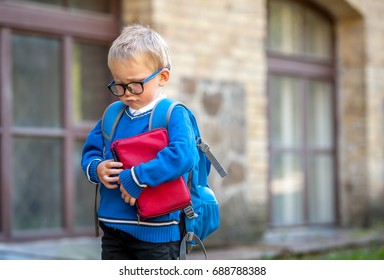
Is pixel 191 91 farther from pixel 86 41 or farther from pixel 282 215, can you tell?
pixel 282 215

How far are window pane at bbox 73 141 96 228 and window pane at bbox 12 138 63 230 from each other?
0.17 meters

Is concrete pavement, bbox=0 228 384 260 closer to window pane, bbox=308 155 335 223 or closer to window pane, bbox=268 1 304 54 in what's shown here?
window pane, bbox=308 155 335 223

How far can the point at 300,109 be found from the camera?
838cm

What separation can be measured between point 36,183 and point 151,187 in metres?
3.56

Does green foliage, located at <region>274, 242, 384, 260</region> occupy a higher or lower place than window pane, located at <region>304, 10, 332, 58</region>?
lower

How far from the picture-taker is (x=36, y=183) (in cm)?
605

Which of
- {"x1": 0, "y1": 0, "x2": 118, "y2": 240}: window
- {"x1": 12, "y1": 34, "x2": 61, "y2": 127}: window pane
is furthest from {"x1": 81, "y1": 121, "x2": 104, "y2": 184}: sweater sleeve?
{"x1": 12, "y1": 34, "x2": 61, "y2": 127}: window pane

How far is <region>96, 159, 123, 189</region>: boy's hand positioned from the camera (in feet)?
8.84

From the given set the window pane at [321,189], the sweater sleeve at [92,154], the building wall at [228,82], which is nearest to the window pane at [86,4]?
the building wall at [228,82]

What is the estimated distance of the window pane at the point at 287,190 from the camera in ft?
26.4

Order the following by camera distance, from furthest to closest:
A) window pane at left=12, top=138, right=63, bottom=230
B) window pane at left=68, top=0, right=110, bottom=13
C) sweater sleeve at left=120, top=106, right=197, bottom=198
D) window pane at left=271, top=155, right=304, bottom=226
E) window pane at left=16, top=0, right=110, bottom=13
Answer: window pane at left=271, top=155, right=304, bottom=226 < window pane at left=68, top=0, right=110, bottom=13 < window pane at left=16, top=0, right=110, bottom=13 < window pane at left=12, top=138, right=63, bottom=230 < sweater sleeve at left=120, top=106, right=197, bottom=198

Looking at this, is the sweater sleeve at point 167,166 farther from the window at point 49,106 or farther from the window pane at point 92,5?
the window pane at point 92,5
